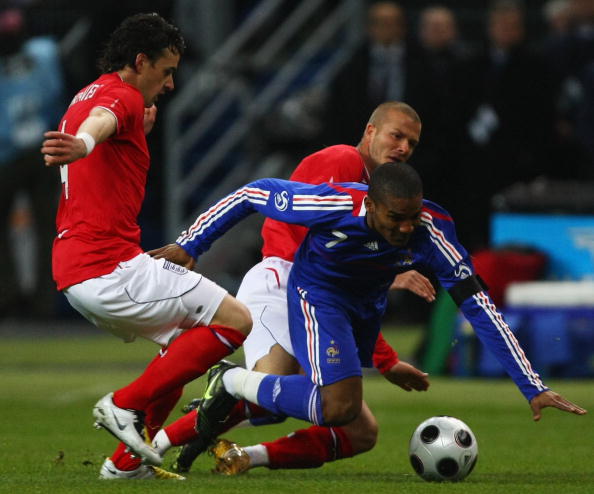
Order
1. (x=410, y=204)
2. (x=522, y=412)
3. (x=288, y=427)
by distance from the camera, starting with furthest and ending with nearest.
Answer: (x=522, y=412) < (x=288, y=427) < (x=410, y=204)

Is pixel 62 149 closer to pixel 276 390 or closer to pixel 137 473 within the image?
pixel 276 390

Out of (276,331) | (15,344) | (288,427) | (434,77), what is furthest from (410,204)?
(15,344)

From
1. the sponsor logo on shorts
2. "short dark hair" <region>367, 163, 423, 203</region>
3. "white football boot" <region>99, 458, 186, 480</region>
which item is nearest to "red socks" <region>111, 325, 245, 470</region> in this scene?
"white football boot" <region>99, 458, 186, 480</region>

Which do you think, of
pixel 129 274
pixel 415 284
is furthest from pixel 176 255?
pixel 415 284

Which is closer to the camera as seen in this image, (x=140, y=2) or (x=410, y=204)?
(x=410, y=204)

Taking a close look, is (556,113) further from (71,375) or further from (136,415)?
(136,415)

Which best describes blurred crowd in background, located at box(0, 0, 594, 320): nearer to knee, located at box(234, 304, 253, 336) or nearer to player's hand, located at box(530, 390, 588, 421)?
knee, located at box(234, 304, 253, 336)

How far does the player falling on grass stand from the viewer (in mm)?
7285

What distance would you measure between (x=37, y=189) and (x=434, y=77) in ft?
17.4

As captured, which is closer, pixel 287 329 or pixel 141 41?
pixel 141 41

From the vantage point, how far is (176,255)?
7.60 m

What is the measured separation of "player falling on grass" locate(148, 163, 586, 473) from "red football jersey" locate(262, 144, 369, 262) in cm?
51

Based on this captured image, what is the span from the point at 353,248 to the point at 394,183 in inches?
18.9

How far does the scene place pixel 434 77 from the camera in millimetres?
16078
